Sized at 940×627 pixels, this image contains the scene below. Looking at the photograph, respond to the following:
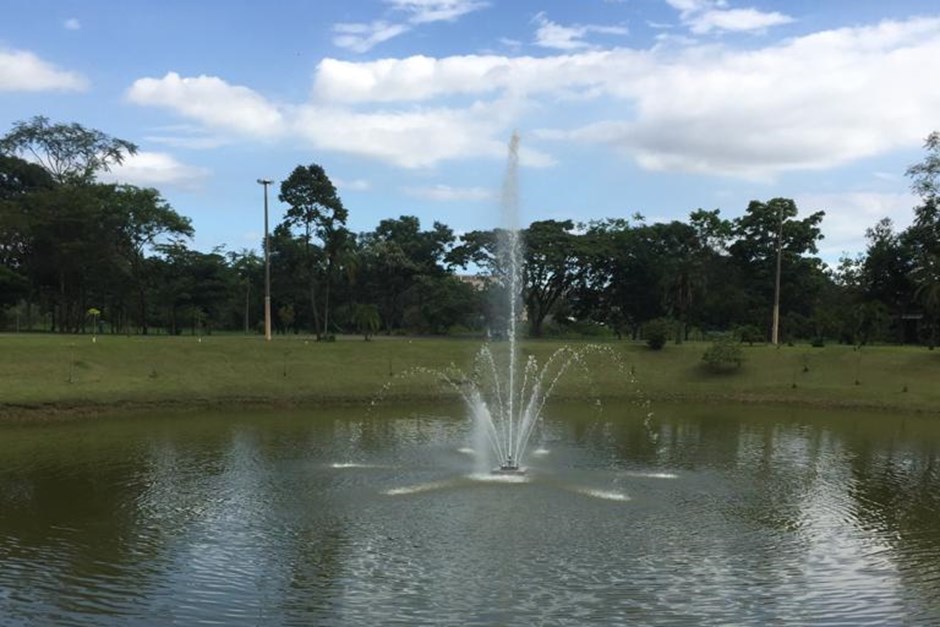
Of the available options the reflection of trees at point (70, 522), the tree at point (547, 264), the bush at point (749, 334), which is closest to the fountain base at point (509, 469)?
the reflection of trees at point (70, 522)

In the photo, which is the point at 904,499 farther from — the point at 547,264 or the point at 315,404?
the point at 547,264

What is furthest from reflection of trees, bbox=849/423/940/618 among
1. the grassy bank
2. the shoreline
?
the grassy bank

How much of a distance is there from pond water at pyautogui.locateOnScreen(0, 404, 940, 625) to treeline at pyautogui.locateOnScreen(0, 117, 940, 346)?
33.3 metres

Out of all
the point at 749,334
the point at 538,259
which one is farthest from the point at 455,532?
the point at 538,259

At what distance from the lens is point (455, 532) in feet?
50.7

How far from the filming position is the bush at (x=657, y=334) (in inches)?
2029

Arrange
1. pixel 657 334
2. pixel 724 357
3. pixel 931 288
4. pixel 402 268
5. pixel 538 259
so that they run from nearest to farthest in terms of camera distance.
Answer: pixel 724 357 < pixel 657 334 < pixel 931 288 < pixel 538 259 < pixel 402 268

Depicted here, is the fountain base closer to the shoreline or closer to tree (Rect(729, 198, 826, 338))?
the shoreline

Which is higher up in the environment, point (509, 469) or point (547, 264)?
point (547, 264)

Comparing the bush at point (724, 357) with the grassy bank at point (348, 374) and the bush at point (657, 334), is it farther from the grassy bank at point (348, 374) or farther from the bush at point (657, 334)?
the bush at point (657, 334)

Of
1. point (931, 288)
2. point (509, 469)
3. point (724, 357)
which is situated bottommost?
point (509, 469)

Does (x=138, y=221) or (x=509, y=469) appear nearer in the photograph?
(x=509, y=469)

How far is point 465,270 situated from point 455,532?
6496 cm

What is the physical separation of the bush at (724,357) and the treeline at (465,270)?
8.64 metres
